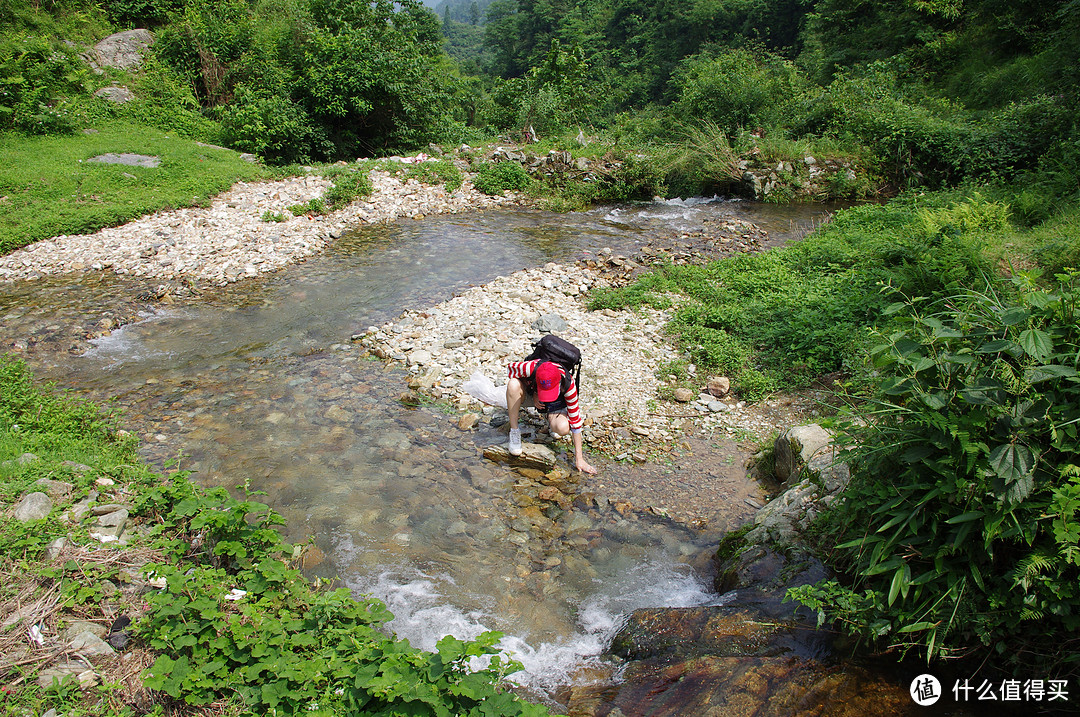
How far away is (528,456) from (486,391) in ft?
3.77

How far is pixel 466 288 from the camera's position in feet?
32.7

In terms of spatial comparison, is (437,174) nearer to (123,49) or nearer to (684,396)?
(123,49)

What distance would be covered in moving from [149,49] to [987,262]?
23.1 metres

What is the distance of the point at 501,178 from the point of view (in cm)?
1681

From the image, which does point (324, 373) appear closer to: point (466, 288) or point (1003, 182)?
point (466, 288)

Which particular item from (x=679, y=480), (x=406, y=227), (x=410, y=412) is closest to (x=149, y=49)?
(x=406, y=227)

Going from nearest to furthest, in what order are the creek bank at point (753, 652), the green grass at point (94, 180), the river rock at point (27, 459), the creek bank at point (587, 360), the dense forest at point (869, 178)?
the dense forest at point (869, 178) < the creek bank at point (753, 652) < the river rock at point (27, 459) < the creek bank at point (587, 360) < the green grass at point (94, 180)

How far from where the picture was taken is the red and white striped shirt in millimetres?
5367

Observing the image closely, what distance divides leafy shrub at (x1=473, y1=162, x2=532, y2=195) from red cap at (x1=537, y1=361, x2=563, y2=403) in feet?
40.0

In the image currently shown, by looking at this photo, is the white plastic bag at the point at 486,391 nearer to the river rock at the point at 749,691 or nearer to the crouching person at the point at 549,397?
the crouching person at the point at 549,397

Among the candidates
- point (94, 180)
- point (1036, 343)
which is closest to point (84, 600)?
point (1036, 343)

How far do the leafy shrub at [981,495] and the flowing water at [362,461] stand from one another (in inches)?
63.4

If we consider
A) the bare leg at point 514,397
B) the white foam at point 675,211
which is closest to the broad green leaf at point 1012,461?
the bare leg at point 514,397

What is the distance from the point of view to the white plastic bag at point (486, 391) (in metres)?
6.35
